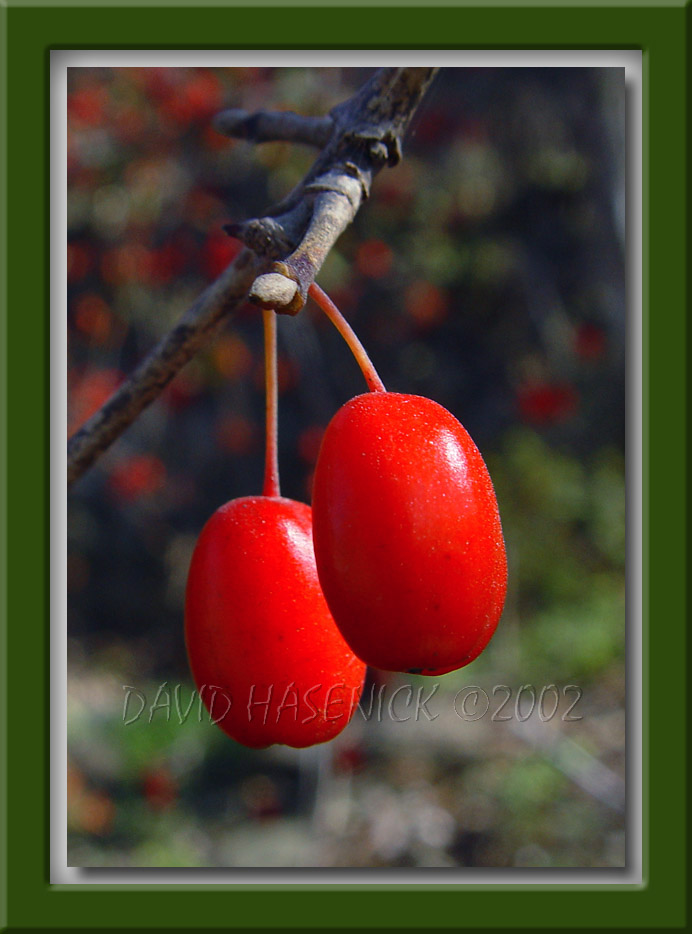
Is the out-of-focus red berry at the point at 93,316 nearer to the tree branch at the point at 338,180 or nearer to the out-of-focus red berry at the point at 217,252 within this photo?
the out-of-focus red berry at the point at 217,252

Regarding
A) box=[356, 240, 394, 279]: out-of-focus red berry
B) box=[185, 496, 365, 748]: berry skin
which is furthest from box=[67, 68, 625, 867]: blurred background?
box=[185, 496, 365, 748]: berry skin

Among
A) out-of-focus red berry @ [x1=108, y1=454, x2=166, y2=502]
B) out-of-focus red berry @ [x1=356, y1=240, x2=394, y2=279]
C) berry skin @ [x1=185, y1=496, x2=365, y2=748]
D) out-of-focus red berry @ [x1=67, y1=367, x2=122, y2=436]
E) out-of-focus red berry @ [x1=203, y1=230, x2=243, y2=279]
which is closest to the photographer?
berry skin @ [x1=185, y1=496, x2=365, y2=748]

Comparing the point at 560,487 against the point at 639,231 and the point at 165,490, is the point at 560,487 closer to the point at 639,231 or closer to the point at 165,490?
the point at 165,490

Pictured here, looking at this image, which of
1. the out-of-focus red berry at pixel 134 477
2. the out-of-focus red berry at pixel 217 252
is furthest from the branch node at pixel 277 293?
the out-of-focus red berry at pixel 134 477

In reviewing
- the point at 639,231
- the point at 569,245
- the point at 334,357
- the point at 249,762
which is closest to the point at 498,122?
the point at 569,245

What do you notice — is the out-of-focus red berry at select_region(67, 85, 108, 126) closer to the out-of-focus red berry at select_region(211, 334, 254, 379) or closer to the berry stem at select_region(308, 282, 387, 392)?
the out-of-focus red berry at select_region(211, 334, 254, 379)

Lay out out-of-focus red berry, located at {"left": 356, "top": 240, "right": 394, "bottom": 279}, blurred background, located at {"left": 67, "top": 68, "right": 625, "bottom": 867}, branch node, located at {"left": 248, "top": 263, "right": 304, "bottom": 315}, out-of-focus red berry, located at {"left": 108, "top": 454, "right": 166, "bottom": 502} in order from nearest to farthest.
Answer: branch node, located at {"left": 248, "top": 263, "right": 304, "bottom": 315} < blurred background, located at {"left": 67, "top": 68, "right": 625, "bottom": 867} < out-of-focus red berry, located at {"left": 356, "top": 240, "right": 394, "bottom": 279} < out-of-focus red berry, located at {"left": 108, "top": 454, "right": 166, "bottom": 502}

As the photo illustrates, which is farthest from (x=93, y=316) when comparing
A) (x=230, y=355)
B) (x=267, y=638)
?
(x=267, y=638)
